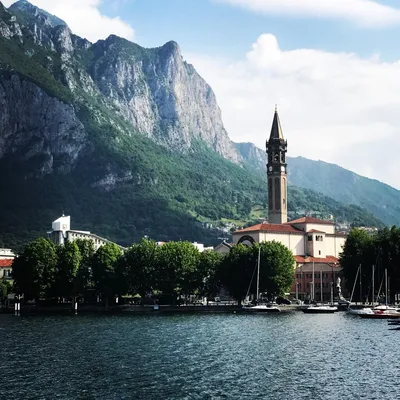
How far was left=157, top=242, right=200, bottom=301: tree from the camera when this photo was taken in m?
164

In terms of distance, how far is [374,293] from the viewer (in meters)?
163

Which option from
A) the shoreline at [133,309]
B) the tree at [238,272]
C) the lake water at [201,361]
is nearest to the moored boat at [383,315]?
the lake water at [201,361]

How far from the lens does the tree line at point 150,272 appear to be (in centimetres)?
16238

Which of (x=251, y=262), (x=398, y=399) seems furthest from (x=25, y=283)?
(x=398, y=399)

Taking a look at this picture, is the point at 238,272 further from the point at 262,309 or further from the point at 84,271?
the point at 84,271

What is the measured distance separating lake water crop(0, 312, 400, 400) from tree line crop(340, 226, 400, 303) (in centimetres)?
4440

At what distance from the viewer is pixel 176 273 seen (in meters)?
164

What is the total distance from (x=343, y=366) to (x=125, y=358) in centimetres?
2089

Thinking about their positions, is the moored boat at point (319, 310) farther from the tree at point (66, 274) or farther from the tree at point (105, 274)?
the tree at point (66, 274)

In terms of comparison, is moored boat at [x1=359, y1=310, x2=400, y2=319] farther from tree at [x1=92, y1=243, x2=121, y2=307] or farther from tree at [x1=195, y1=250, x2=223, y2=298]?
tree at [x1=92, y1=243, x2=121, y2=307]

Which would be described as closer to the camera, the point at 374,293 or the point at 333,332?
the point at 333,332

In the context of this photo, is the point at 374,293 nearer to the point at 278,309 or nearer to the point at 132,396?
the point at 278,309

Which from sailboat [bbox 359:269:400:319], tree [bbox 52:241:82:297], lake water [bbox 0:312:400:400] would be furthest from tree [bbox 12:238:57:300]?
sailboat [bbox 359:269:400:319]

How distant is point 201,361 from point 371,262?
9609 cm
